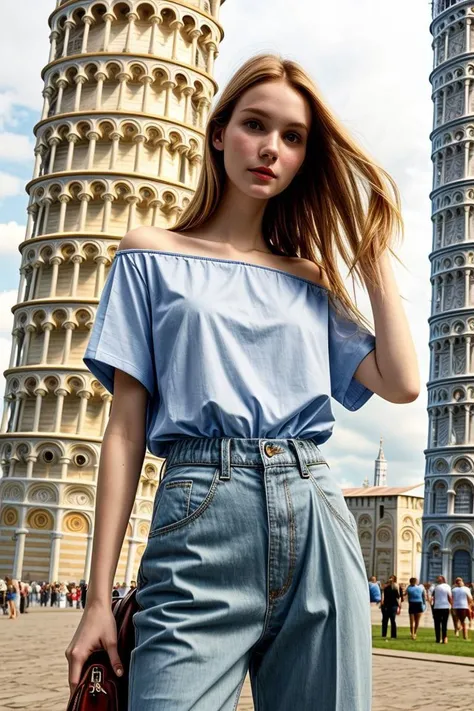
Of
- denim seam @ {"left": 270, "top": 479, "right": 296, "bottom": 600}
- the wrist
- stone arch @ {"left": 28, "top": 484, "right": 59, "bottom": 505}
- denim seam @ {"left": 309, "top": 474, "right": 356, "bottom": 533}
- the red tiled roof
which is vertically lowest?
the wrist

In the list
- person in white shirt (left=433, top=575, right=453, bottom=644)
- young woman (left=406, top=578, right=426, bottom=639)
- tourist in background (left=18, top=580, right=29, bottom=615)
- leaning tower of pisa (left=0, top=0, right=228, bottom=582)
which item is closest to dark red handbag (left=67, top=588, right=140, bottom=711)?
person in white shirt (left=433, top=575, right=453, bottom=644)

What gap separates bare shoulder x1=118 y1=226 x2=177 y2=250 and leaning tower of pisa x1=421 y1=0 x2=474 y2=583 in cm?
5498

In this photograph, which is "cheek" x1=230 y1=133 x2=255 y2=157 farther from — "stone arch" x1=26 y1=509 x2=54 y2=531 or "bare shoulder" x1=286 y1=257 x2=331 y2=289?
"stone arch" x1=26 y1=509 x2=54 y2=531

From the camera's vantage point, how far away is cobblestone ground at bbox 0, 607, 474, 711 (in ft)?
26.3

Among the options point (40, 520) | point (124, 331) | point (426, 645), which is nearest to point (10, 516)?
point (40, 520)

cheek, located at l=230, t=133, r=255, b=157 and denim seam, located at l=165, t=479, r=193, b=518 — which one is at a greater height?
cheek, located at l=230, t=133, r=255, b=157

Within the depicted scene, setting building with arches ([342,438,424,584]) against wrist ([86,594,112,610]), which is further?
building with arches ([342,438,424,584])

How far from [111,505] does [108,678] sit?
35 centimetres

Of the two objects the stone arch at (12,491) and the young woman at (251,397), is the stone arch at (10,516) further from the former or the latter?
the young woman at (251,397)

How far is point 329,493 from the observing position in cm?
195

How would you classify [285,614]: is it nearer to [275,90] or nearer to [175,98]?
[275,90]

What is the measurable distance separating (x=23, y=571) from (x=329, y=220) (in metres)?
40.2

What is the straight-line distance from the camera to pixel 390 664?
1231 centimetres

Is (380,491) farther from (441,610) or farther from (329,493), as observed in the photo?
(329,493)
